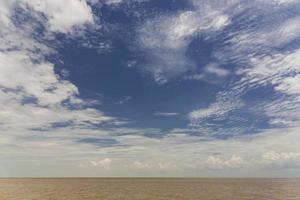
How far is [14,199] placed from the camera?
207 feet

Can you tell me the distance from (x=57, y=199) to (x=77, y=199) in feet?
14.2

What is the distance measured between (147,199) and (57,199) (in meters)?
20.0

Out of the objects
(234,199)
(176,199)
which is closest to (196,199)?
(176,199)

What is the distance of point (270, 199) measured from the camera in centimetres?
6419

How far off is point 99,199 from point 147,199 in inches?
422

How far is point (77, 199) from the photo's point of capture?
65.0 meters

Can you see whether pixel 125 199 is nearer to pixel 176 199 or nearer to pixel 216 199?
pixel 176 199

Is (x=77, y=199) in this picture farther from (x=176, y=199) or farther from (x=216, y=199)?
(x=216, y=199)

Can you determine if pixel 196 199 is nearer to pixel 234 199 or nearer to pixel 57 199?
pixel 234 199

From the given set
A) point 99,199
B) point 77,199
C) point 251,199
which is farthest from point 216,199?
point 77,199

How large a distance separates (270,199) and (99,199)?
38.2m

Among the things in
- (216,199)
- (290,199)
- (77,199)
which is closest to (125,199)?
(77,199)

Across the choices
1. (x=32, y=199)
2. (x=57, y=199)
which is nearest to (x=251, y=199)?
(x=57, y=199)

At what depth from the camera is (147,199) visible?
2514 inches
